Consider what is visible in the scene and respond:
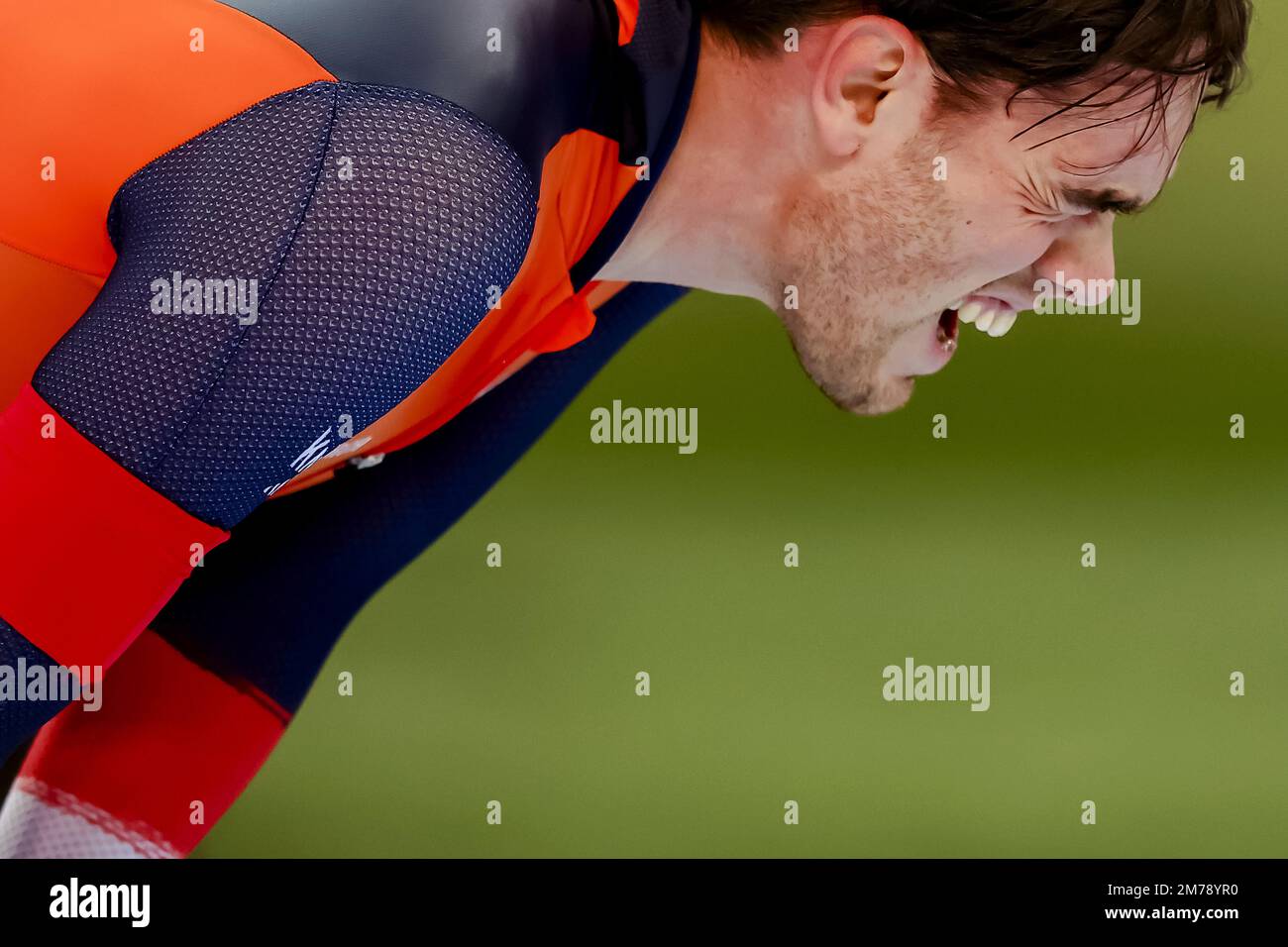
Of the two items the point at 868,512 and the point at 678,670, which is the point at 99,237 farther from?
the point at 868,512

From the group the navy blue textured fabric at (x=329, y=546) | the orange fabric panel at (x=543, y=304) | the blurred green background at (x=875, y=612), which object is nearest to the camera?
the orange fabric panel at (x=543, y=304)

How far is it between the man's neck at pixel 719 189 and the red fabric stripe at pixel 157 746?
10.8 inches

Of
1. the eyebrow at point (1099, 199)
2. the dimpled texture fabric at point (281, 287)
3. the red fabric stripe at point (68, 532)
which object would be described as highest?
the eyebrow at point (1099, 199)

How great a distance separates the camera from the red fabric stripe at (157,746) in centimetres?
67

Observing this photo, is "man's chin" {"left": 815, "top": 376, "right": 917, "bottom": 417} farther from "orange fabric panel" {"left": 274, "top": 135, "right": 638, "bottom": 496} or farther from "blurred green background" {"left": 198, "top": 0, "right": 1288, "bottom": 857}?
"blurred green background" {"left": 198, "top": 0, "right": 1288, "bottom": 857}

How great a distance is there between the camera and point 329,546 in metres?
0.72

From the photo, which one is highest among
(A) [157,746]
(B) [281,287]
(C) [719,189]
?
(C) [719,189]

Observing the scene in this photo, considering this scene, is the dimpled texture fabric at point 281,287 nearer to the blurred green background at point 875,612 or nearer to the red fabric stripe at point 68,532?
the red fabric stripe at point 68,532

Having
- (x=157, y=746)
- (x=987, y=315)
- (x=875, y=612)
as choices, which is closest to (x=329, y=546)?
(x=157, y=746)

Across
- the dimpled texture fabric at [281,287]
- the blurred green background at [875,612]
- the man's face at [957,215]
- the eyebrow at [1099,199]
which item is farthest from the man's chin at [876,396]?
the blurred green background at [875,612]

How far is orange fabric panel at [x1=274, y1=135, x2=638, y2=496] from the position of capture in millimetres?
591

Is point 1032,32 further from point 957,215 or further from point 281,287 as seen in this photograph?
point 281,287

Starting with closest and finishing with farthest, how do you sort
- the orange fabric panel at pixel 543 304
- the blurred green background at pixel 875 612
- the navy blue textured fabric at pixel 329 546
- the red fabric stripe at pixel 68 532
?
1. the red fabric stripe at pixel 68 532
2. the orange fabric panel at pixel 543 304
3. the navy blue textured fabric at pixel 329 546
4. the blurred green background at pixel 875 612

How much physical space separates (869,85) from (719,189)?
0.08 m
